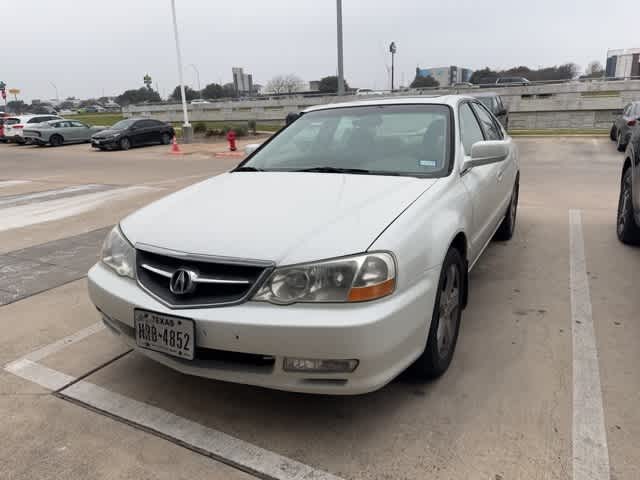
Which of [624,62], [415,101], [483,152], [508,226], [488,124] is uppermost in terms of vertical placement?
[624,62]

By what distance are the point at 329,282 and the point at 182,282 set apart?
69cm

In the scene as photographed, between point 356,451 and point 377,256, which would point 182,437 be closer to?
point 356,451

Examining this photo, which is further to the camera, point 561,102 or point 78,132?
point 561,102

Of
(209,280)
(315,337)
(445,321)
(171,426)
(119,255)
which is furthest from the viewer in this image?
(445,321)

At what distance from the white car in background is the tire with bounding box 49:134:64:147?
4.47 ft

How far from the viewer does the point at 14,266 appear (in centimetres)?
521

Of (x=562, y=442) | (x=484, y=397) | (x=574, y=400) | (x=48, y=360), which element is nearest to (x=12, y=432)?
(x=48, y=360)

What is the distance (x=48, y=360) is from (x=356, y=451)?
215 cm

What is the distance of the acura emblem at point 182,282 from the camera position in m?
2.33

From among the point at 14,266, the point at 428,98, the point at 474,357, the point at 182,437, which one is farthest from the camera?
the point at 14,266

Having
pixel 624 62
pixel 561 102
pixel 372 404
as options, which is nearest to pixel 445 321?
pixel 372 404

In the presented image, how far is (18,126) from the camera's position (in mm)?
24422

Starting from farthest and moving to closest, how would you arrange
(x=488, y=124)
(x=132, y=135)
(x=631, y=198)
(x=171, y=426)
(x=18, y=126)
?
(x=18, y=126)
(x=132, y=135)
(x=631, y=198)
(x=488, y=124)
(x=171, y=426)

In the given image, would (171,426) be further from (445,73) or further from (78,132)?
(445,73)
